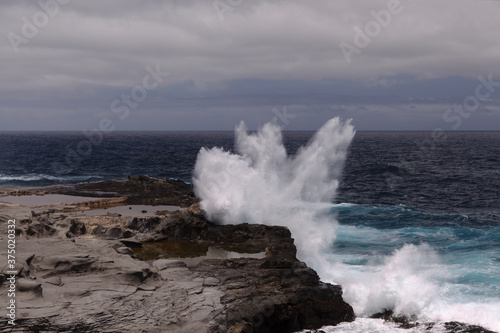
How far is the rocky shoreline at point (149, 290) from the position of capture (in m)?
11.7

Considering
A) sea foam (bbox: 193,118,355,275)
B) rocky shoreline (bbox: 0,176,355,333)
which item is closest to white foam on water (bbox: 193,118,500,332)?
sea foam (bbox: 193,118,355,275)

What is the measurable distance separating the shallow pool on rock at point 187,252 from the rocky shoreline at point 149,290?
0.46 meters

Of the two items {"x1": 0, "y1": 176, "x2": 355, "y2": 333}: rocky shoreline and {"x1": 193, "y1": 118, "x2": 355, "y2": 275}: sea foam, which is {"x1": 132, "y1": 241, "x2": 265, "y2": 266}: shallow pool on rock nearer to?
{"x1": 0, "y1": 176, "x2": 355, "y2": 333}: rocky shoreline

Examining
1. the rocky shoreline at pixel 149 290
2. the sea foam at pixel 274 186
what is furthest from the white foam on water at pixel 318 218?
the rocky shoreline at pixel 149 290

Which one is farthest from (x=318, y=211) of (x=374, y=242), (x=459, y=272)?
(x=459, y=272)

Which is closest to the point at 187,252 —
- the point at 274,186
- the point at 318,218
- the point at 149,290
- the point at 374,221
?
the point at 149,290

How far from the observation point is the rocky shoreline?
38.4ft

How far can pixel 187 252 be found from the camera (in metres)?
19.2

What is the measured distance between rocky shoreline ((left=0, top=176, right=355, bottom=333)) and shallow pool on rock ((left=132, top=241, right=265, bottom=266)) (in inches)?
18.0

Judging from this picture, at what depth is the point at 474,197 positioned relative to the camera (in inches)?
1553

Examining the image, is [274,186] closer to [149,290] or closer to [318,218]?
[318,218]

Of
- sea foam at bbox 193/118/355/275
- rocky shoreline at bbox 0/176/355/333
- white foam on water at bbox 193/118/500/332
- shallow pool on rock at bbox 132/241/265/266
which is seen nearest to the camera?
rocky shoreline at bbox 0/176/355/333

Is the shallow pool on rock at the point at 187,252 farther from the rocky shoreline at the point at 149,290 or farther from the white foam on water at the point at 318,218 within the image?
the white foam on water at the point at 318,218

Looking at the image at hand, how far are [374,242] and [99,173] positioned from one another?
1622 inches
